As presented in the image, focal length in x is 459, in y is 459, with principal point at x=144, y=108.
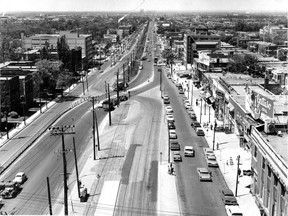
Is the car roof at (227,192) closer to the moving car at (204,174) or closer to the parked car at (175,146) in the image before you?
the moving car at (204,174)

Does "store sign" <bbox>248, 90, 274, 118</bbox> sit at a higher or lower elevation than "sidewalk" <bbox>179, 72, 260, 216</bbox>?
higher

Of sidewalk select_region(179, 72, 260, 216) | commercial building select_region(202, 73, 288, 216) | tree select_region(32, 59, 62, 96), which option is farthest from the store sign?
tree select_region(32, 59, 62, 96)

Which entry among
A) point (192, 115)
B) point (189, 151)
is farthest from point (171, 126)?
point (189, 151)

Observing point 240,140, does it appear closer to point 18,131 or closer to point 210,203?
point 210,203

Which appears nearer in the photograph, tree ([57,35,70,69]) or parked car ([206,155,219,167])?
parked car ([206,155,219,167])

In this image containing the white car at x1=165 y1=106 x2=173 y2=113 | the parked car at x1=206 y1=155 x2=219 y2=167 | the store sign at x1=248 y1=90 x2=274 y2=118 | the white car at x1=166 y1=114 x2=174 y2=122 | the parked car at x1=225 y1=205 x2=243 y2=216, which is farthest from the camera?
the white car at x1=165 y1=106 x2=173 y2=113

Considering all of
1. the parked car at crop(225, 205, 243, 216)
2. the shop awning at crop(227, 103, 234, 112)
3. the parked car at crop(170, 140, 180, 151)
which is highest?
the shop awning at crop(227, 103, 234, 112)

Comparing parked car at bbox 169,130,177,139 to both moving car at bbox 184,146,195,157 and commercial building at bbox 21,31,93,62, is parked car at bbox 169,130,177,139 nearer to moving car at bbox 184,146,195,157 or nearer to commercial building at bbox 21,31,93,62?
moving car at bbox 184,146,195,157

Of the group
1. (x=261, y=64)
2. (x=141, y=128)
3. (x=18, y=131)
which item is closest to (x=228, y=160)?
(x=141, y=128)
